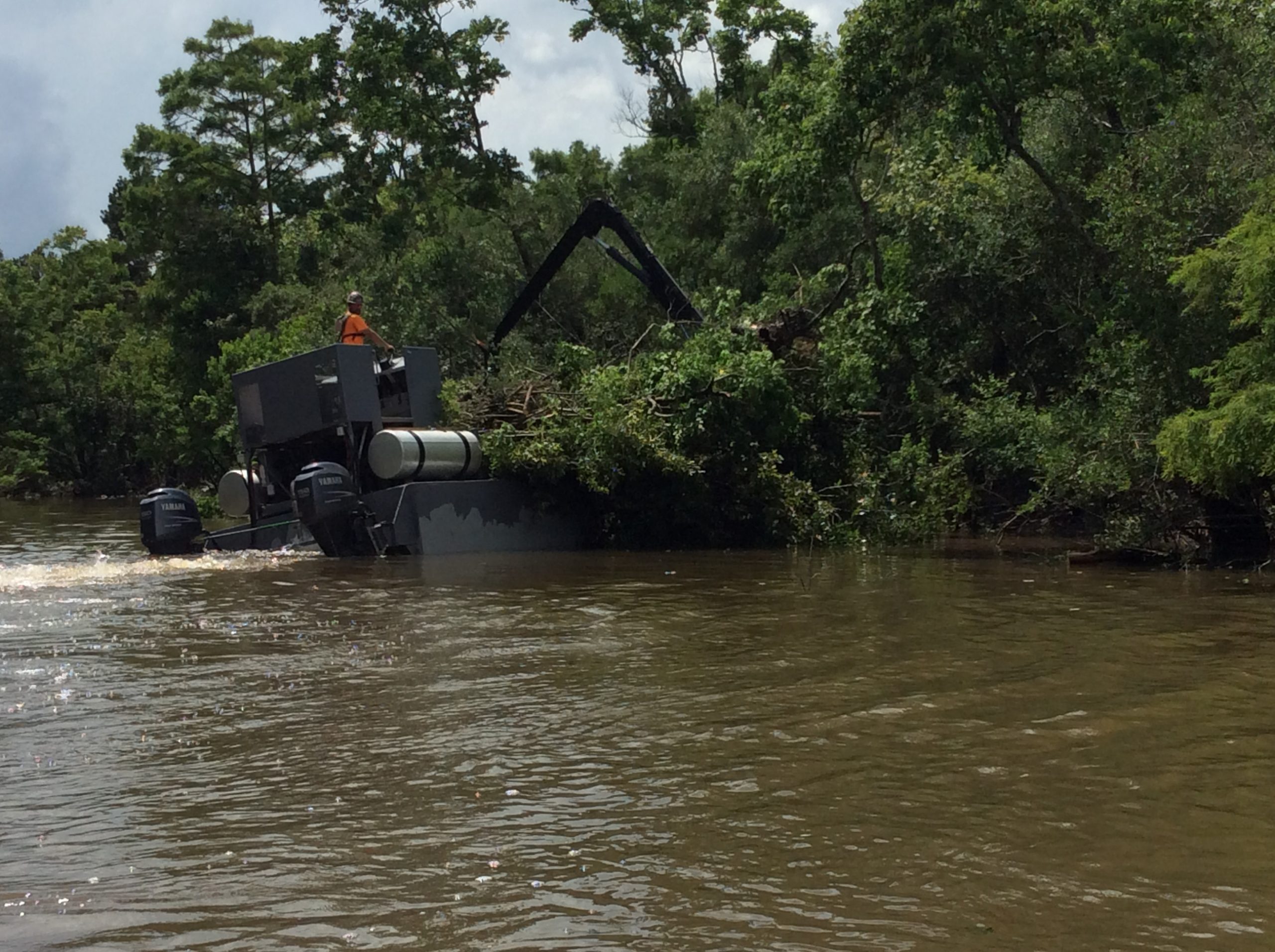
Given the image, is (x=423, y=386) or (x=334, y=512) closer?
(x=334, y=512)

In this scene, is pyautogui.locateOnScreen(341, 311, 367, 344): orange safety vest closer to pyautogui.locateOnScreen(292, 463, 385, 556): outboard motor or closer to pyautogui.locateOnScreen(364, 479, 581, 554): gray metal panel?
pyautogui.locateOnScreen(292, 463, 385, 556): outboard motor

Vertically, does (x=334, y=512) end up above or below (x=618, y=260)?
below

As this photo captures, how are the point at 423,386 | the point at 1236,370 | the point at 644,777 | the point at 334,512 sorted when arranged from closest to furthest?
the point at 644,777, the point at 1236,370, the point at 334,512, the point at 423,386

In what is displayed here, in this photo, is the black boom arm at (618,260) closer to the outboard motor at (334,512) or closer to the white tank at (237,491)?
the white tank at (237,491)

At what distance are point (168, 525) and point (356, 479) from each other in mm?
2340

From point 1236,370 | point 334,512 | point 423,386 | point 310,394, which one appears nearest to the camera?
point 1236,370

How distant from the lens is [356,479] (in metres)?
16.8

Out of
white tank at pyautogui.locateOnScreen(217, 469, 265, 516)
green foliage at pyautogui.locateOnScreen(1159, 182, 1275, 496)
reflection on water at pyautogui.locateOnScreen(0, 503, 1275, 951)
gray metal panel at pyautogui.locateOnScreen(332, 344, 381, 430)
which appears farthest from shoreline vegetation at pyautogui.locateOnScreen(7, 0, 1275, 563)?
reflection on water at pyautogui.locateOnScreen(0, 503, 1275, 951)

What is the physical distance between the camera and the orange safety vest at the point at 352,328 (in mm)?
17422

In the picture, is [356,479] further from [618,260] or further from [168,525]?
[618,260]

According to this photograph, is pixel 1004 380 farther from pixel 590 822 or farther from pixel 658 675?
pixel 590 822

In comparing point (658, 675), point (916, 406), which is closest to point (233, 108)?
point (916, 406)

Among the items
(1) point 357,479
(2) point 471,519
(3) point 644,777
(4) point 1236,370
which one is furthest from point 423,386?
(3) point 644,777

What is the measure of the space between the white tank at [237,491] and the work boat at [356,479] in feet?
0.06
